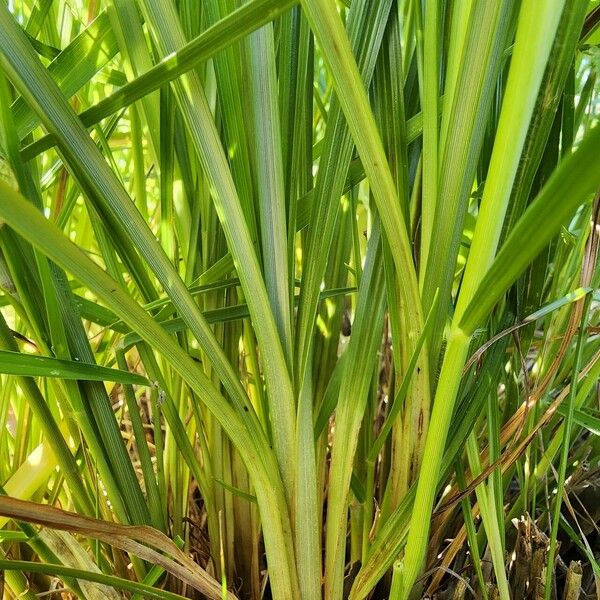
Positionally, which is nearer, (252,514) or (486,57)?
(486,57)

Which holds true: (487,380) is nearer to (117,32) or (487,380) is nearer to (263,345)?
(263,345)

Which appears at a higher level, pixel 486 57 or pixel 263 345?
pixel 486 57

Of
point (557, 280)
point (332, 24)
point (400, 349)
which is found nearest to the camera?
point (332, 24)

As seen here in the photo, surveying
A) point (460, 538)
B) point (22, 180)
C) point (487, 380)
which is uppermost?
point (22, 180)

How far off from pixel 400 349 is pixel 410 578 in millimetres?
117

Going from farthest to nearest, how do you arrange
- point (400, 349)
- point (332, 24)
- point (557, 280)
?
point (557, 280), point (400, 349), point (332, 24)

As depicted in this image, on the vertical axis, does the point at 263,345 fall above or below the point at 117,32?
below

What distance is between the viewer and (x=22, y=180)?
0.94ft

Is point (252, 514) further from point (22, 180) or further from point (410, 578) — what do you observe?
point (22, 180)

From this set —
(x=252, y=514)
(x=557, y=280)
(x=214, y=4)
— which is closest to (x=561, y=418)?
(x=557, y=280)

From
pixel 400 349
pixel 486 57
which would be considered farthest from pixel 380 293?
pixel 486 57

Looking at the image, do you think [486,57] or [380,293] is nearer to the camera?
[486,57]

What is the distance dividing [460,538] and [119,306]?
0.82 ft

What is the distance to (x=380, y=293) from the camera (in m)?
0.35
